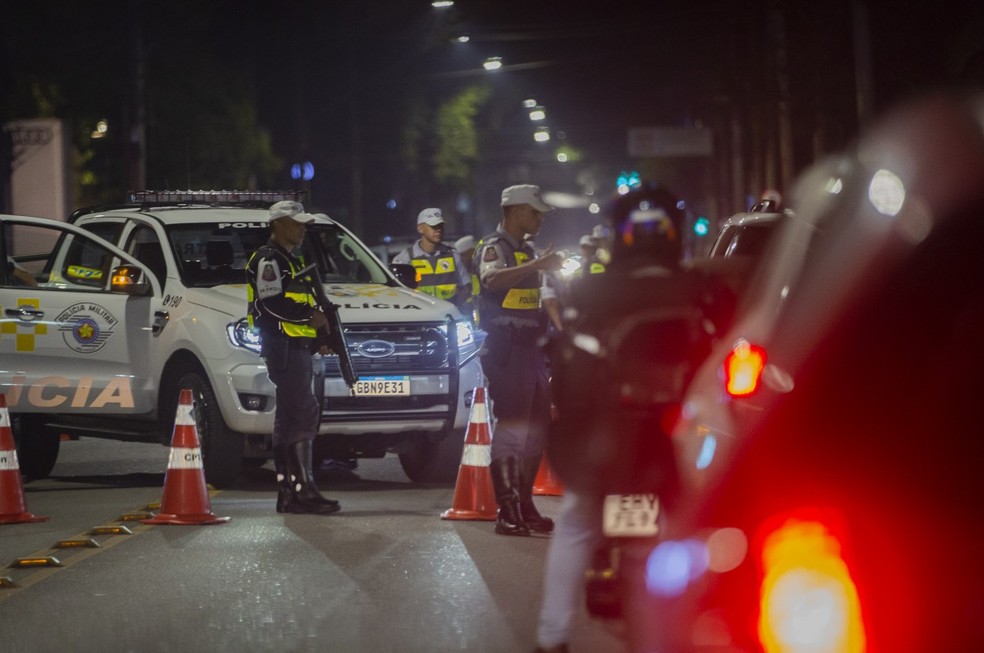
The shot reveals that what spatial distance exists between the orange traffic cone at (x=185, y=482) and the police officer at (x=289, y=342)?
1.85 ft

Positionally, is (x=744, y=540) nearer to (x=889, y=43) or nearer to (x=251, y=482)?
(x=251, y=482)

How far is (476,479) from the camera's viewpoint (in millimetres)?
11180

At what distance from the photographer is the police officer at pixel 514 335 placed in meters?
9.98

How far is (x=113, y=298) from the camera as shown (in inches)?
522

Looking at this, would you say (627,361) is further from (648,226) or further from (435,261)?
(435,261)

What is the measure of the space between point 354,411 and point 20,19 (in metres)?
22.7

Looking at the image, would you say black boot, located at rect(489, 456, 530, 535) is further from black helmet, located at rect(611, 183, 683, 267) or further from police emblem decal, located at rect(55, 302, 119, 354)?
black helmet, located at rect(611, 183, 683, 267)

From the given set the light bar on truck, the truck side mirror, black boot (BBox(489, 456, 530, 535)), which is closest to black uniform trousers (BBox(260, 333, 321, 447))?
black boot (BBox(489, 456, 530, 535))

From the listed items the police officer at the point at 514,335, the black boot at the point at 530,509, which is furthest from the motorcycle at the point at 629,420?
the black boot at the point at 530,509

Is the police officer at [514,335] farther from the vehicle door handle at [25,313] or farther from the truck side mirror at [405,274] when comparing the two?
the vehicle door handle at [25,313]

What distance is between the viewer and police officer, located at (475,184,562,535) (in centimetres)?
998

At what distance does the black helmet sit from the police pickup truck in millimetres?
6090

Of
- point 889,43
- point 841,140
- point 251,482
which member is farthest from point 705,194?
point 251,482

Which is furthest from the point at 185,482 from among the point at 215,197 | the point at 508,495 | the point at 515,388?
the point at 215,197
